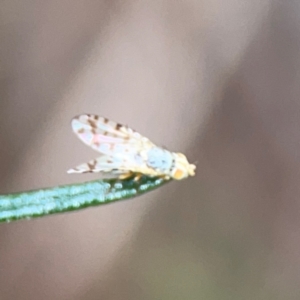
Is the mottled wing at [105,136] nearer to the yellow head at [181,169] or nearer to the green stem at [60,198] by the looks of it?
the yellow head at [181,169]

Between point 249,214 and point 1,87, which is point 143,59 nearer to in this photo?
point 1,87

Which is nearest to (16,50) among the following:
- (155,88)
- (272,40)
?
(155,88)

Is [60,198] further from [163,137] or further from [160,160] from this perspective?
[163,137]

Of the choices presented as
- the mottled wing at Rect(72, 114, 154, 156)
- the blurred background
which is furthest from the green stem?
the blurred background

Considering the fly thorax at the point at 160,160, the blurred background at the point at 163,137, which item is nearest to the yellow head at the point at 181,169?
the fly thorax at the point at 160,160

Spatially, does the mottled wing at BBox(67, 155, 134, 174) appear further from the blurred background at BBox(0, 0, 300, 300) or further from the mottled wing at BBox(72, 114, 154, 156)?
the blurred background at BBox(0, 0, 300, 300)

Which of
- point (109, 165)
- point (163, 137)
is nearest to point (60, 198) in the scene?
point (109, 165)
